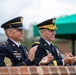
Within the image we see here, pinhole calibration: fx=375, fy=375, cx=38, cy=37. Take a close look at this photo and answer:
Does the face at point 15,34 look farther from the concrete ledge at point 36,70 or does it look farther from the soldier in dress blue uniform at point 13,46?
the concrete ledge at point 36,70

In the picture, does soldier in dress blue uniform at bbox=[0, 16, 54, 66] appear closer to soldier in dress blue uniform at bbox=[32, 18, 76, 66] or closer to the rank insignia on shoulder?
the rank insignia on shoulder

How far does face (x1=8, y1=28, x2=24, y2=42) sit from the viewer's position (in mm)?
4988

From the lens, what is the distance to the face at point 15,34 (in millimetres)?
4988

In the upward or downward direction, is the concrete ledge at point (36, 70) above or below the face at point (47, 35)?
above

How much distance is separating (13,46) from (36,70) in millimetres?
1958

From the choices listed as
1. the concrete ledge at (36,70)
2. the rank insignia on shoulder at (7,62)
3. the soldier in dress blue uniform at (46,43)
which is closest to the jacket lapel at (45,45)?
the soldier in dress blue uniform at (46,43)

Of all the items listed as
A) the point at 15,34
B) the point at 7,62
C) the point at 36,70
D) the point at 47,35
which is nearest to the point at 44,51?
the point at 47,35

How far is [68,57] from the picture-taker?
4344mm

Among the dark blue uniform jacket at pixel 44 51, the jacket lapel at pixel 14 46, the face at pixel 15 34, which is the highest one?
the face at pixel 15 34

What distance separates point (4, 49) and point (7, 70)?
1.85m

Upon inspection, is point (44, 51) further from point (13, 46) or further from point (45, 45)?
point (13, 46)

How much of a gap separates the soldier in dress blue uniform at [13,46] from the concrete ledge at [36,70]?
4.62 ft

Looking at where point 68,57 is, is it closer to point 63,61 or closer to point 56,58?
point 63,61

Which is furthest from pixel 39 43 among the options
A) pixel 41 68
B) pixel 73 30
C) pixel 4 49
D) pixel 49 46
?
pixel 73 30
